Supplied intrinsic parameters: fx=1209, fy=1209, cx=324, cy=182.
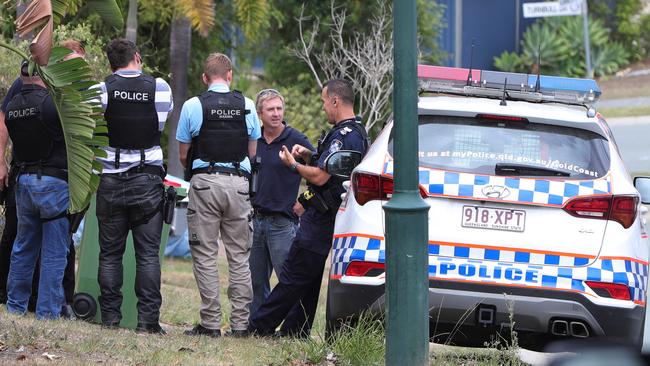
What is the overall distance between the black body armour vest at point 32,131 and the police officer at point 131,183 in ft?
1.21

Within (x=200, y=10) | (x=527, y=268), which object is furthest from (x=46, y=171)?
(x=200, y=10)

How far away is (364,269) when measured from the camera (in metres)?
6.46

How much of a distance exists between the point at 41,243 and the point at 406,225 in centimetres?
312

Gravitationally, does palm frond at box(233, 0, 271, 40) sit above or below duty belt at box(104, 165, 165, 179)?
above

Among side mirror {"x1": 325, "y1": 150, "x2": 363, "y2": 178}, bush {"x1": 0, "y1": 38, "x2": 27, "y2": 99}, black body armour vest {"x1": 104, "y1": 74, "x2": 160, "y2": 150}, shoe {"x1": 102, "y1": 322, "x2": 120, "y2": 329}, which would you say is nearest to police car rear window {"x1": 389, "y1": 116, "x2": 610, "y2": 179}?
side mirror {"x1": 325, "y1": 150, "x2": 363, "y2": 178}

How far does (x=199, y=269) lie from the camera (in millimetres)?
7965

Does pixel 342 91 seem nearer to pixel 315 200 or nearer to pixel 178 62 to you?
pixel 315 200

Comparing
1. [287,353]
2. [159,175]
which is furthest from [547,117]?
[159,175]

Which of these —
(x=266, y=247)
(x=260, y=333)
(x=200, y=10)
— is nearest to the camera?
(x=260, y=333)

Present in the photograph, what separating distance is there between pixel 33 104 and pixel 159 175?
2.96 ft

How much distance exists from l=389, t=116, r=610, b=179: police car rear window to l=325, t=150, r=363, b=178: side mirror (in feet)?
2.44

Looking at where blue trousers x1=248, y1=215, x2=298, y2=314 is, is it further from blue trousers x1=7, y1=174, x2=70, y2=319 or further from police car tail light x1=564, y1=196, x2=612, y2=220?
police car tail light x1=564, y1=196, x2=612, y2=220

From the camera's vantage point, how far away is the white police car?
6258mm

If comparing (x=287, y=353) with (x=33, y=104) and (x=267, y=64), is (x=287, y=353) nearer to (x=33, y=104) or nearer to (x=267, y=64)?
(x=33, y=104)
